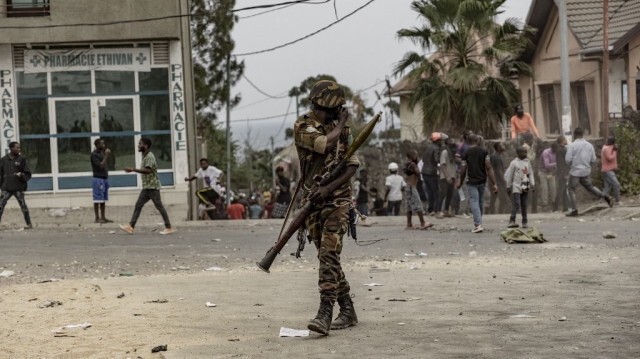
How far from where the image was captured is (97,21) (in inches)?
989

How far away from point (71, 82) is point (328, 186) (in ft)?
62.0

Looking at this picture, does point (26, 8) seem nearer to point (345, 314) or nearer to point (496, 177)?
point (496, 177)

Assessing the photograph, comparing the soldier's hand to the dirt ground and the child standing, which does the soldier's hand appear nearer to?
the dirt ground

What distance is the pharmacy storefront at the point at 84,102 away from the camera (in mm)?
25641

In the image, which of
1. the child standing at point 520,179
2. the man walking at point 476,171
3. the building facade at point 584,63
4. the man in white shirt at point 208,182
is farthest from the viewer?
the building facade at point 584,63

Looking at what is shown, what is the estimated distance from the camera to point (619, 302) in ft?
30.6

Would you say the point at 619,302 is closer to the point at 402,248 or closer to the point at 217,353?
the point at 217,353

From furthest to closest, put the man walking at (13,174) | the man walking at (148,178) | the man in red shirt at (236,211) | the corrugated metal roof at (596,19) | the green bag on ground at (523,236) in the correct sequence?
the corrugated metal roof at (596,19), the man in red shirt at (236,211), the man walking at (13,174), the man walking at (148,178), the green bag on ground at (523,236)

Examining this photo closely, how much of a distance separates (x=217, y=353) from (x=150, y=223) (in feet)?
55.0

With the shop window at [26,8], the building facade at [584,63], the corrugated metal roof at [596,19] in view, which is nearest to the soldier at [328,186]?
the shop window at [26,8]

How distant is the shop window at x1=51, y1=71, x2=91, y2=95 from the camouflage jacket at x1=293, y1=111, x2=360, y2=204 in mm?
18461

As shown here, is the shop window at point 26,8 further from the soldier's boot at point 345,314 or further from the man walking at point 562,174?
the soldier's boot at point 345,314

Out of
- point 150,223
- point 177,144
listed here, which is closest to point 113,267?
point 150,223

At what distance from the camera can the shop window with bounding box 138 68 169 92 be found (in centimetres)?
2578
